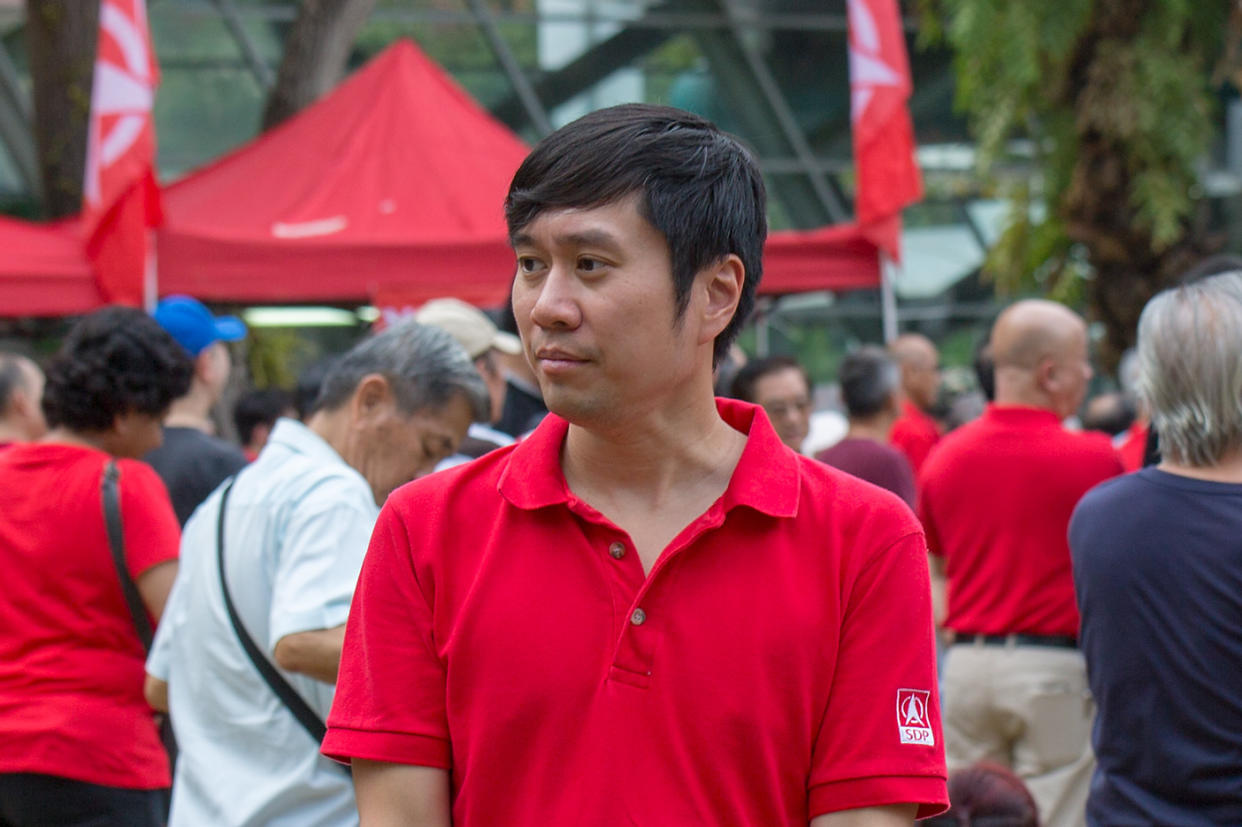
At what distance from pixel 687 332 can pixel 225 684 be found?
1.76 meters

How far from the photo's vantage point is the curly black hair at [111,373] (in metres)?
3.88

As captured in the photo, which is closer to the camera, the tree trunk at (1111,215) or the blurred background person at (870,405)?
the blurred background person at (870,405)

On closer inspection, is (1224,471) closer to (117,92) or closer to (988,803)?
(988,803)

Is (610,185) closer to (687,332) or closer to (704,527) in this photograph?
(687,332)

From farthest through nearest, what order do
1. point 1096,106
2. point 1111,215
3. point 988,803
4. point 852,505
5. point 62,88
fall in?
point 1111,215 < point 1096,106 < point 62,88 < point 988,803 < point 852,505

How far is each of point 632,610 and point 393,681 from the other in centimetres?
31

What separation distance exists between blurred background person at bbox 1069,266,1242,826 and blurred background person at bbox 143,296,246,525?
2.97 metres

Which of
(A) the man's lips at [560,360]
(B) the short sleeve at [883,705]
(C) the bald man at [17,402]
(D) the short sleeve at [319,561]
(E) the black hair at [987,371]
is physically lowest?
(E) the black hair at [987,371]

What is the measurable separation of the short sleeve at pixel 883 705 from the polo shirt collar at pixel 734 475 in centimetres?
15

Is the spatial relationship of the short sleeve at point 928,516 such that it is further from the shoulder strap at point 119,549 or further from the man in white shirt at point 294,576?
the shoulder strap at point 119,549

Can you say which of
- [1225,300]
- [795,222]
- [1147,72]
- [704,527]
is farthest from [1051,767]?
[795,222]

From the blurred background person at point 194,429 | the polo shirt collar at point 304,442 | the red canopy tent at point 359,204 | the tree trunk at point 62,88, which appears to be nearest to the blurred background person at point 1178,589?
the polo shirt collar at point 304,442

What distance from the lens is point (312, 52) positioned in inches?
382

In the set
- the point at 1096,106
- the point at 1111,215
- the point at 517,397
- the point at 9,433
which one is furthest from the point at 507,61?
the point at 517,397
